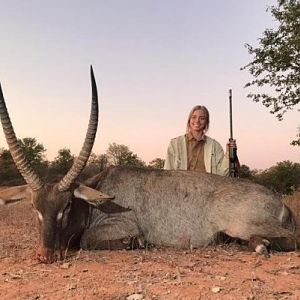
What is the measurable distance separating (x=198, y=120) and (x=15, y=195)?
318cm

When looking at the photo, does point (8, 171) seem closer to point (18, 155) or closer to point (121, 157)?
point (121, 157)

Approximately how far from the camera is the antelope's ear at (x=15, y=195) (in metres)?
6.04

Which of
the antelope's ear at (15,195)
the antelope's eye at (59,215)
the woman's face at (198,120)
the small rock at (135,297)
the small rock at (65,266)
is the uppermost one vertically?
the woman's face at (198,120)

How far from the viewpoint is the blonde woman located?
314 inches

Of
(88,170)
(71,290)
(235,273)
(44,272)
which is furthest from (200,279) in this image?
(88,170)

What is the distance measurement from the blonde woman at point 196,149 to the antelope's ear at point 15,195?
263cm

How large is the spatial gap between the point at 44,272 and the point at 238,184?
273 centimetres

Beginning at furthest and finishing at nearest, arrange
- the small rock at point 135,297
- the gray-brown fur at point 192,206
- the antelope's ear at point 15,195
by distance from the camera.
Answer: the antelope's ear at point 15,195
the gray-brown fur at point 192,206
the small rock at point 135,297

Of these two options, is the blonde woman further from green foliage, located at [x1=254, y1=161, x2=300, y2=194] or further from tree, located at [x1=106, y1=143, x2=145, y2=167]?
green foliage, located at [x1=254, y1=161, x2=300, y2=194]

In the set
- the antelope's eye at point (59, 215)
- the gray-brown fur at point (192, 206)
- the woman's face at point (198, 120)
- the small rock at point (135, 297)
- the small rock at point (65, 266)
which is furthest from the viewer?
the woman's face at point (198, 120)

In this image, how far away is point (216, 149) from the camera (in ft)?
26.5

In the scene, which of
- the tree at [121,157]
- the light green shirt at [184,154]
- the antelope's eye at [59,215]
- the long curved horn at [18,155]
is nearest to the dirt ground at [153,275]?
the antelope's eye at [59,215]

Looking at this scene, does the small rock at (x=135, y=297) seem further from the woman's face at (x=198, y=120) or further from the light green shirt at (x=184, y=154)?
the woman's face at (x=198, y=120)

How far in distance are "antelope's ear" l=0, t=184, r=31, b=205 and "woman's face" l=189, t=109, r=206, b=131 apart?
2996mm
